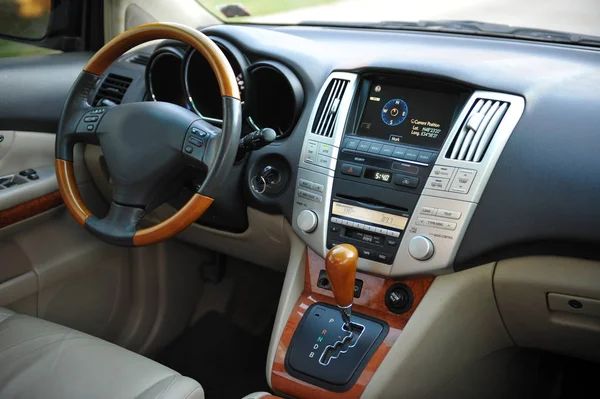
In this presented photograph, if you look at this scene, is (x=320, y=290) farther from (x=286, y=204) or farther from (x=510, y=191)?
(x=510, y=191)

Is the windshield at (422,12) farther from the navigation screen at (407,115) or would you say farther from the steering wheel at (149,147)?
the steering wheel at (149,147)

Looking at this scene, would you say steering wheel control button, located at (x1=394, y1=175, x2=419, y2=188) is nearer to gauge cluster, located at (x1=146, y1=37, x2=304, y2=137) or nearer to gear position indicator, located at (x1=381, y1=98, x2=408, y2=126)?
gear position indicator, located at (x1=381, y1=98, x2=408, y2=126)

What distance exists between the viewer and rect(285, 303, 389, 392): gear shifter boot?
144cm

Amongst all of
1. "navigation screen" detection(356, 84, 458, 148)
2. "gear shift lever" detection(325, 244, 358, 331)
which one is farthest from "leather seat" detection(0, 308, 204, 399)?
"navigation screen" detection(356, 84, 458, 148)

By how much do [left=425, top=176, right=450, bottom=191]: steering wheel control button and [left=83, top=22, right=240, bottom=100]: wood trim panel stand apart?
1.38 feet

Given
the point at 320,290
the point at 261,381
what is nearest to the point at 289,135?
the point at 320,290

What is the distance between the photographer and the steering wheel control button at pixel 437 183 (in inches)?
53.8

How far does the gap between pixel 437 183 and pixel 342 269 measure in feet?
0.87

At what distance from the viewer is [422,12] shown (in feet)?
6.10

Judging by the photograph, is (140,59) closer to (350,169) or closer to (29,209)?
(29,209)

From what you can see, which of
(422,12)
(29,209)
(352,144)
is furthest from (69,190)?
(422,12)

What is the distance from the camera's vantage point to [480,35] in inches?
68.7

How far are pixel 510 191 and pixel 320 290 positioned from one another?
0.50m

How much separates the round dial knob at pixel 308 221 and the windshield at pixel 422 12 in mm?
684
